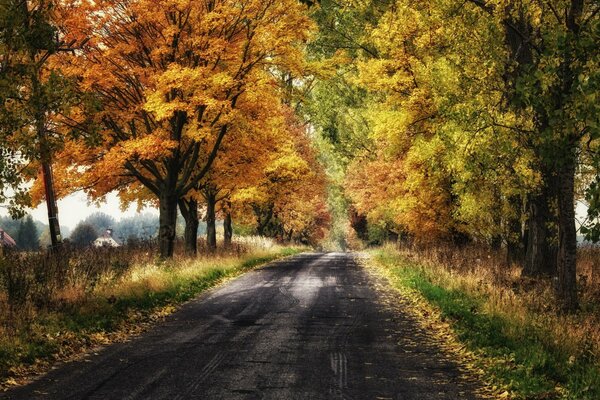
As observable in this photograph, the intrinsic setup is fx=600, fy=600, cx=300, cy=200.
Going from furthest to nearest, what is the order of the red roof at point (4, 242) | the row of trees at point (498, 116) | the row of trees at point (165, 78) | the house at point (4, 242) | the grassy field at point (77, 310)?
the row of trees at point (165, 78) < the red roof at point (4, 242) < the house at point (4, 242) < the grassy field at point (77, 310) < the row of trees at point (498, 116)

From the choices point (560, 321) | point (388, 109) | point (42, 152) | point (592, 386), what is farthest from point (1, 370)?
point (388, 109)

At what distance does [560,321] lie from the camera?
1095 centimetres

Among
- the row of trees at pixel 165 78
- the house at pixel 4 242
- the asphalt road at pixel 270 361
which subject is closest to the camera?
the asphalt road at pixel 270 361

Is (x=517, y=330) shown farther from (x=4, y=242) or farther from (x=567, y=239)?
(x=4, y=242)

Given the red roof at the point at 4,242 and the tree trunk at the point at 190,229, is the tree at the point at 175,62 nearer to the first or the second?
the red roof at the point at 4,242

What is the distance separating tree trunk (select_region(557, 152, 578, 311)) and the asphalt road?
3.02 meters

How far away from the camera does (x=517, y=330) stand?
408 inches

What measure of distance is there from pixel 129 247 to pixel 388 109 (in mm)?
11903

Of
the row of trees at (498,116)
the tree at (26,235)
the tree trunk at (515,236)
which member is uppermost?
the row of trees at (498,116)

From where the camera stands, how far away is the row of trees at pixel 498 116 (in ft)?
26.6

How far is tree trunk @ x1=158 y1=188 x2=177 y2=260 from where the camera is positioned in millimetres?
22844

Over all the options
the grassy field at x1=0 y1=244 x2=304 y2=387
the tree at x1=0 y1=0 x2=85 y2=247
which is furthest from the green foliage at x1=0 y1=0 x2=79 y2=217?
the grassy field at x1=0 y1=244 x2=304 y2=387

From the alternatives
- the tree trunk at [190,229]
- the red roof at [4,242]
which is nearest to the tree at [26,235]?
the red roof at [4,242]

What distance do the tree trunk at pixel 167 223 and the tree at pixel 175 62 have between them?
1567mm
